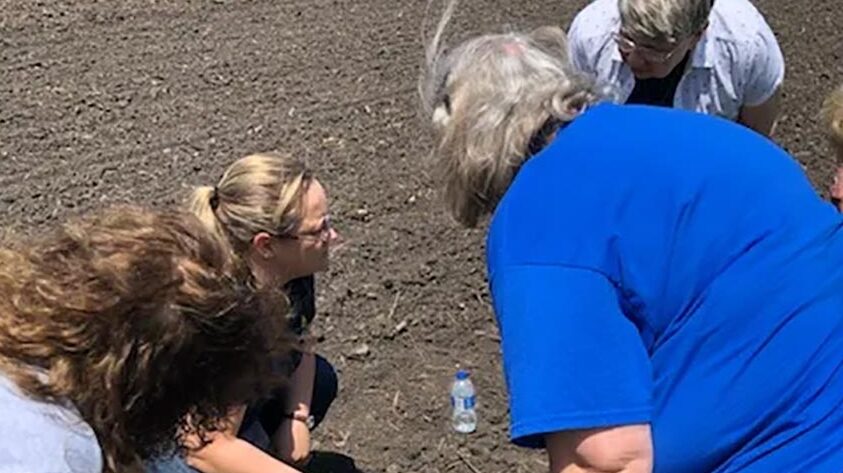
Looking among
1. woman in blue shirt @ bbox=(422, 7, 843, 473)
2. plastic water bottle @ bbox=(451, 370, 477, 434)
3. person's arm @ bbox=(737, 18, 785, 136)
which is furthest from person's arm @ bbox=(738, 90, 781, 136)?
woman in blue shirt @ bbox=(422, 7, 843, 473)

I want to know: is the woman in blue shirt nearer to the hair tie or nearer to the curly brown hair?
the curly brown hair

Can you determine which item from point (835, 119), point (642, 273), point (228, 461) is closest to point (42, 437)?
point (642, 273)

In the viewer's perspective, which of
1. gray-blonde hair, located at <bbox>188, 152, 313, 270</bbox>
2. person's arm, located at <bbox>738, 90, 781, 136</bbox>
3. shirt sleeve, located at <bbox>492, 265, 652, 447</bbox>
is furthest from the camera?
person's arm, located at <bbox>738, 90, 781, 136</bbox>

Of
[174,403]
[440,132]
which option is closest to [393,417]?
[440,132]

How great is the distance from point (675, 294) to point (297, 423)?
1881 millimetres

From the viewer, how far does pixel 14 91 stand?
21.8ft

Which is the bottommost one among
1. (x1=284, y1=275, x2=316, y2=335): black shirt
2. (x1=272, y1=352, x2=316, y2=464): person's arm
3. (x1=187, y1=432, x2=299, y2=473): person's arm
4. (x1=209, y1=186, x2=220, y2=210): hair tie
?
(x1=272, y1=352, x2=316, y2=464): person's arm

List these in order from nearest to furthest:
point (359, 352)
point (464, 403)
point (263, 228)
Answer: point (263, 228)
point (464, 403)
point (359, 352)

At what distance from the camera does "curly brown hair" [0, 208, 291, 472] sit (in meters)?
1.88

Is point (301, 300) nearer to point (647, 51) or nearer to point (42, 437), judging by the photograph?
point (647, 51)

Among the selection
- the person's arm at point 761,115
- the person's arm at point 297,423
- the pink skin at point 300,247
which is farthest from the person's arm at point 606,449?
the person's arm at point 761,115

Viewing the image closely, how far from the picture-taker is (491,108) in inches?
96.3

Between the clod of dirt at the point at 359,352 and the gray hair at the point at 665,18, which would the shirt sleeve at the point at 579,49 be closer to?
the gray hair at the point at 665,18

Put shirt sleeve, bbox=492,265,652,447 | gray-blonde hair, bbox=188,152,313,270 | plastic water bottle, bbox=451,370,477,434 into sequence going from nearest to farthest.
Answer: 1. shirt sleeve, bbox=492,265,652,447
2. gray-blonde hair, bbox=188,152,313,270
3. plastic water bottle, bbox=451,370,477,434
